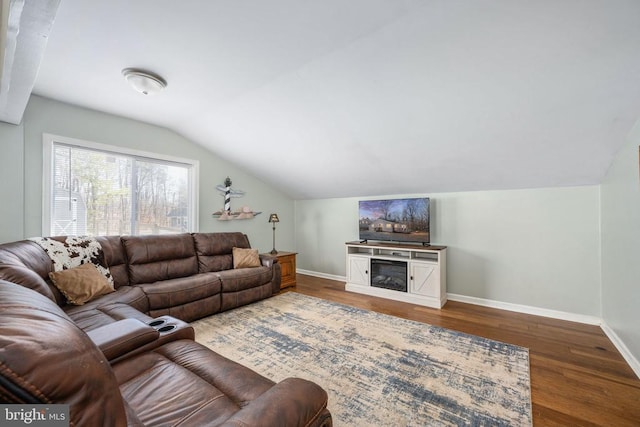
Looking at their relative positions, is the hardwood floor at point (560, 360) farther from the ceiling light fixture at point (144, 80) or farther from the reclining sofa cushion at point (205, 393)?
the ceiling light fixture at point (144, 80)

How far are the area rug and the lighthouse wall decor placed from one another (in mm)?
1807

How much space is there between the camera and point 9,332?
54 cm

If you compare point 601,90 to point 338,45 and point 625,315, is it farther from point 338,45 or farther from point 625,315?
point 338,45

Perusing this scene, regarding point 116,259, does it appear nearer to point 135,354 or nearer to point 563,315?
point 135,354

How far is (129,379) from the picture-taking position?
1.28 m

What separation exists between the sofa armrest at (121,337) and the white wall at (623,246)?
355 cm

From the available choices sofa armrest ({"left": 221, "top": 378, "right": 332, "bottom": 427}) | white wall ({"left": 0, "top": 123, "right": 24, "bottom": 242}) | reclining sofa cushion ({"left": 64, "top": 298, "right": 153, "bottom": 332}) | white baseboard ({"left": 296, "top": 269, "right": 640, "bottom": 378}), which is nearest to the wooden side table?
reclining sofa cushion ({"left": 64, "top": 298, "right": 153, "bottom": 332})

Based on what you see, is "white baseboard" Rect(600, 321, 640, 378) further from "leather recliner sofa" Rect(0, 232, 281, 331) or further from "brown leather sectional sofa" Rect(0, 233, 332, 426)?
"leather recliner sofa" Rect(0, 232, 281, 331)

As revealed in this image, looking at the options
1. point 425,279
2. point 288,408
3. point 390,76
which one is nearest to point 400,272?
point 425,279

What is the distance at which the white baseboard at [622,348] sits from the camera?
A: 6.79ft

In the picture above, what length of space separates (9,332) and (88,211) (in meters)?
3.55

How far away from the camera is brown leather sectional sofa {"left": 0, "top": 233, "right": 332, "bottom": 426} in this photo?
21.3 inches

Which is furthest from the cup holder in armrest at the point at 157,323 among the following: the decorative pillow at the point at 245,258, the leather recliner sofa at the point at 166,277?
the decorative pillow at the point at 245,258

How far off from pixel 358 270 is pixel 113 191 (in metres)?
3.69
